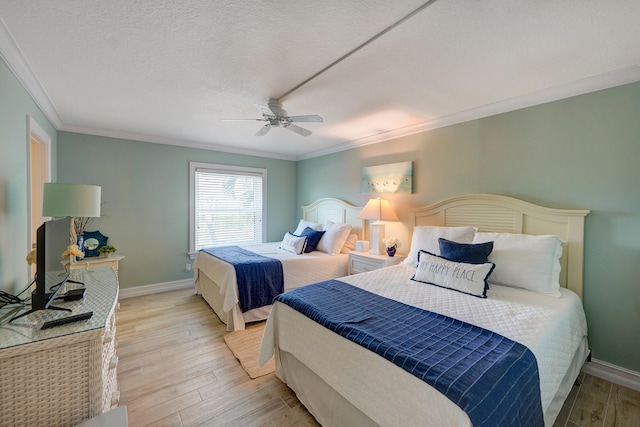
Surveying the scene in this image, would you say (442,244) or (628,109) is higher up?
(628,109)

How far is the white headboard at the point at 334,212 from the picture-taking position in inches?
167

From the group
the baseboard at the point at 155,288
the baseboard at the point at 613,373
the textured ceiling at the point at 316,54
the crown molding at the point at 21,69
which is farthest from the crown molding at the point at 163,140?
the baseboard at the point at 613,373

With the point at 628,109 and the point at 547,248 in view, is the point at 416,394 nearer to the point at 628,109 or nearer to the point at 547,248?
the point at 547,248

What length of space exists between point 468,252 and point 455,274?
291mm

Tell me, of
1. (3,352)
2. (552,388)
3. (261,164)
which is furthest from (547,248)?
(261,164)

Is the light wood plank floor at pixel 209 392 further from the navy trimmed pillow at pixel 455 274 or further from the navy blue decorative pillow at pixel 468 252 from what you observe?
the navy blue decorative pillow at pixel 468 252

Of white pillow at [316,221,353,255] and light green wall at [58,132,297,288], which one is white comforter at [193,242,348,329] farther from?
light green wall at [58,132,297,288]

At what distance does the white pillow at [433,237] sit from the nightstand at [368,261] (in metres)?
0.40

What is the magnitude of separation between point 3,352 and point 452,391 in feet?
5.71

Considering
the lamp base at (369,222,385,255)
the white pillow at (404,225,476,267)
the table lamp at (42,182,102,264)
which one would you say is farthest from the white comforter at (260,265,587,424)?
the table lamp at (42,182,102,264)

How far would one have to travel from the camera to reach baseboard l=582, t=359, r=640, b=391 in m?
2.03

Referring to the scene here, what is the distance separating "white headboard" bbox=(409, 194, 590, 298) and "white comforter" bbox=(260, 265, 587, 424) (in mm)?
364

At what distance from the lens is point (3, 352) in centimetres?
103

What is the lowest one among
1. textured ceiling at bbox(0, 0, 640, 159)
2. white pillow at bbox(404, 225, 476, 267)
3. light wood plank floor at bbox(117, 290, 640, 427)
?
light wood plank floor at bbox(117, 290, 640, 427)
